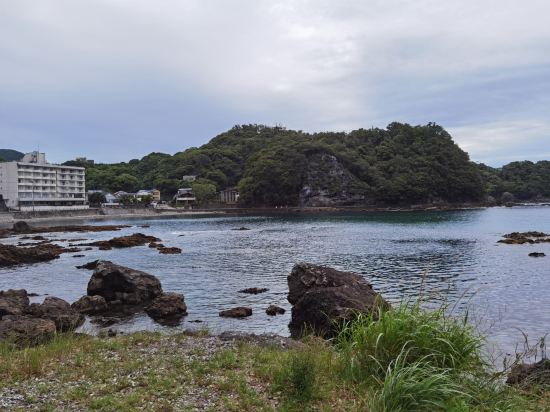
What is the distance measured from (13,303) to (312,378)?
1723cm

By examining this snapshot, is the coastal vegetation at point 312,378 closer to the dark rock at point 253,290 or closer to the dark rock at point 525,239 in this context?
the dark rock at point 253,290

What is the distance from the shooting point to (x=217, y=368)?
870 cm

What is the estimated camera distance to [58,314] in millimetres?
18109

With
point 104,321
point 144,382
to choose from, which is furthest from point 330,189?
point 144,382

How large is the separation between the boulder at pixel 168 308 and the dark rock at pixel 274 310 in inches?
157

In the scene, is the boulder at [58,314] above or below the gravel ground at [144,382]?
below

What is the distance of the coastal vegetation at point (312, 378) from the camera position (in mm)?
6168

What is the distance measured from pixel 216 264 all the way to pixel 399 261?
1572cm

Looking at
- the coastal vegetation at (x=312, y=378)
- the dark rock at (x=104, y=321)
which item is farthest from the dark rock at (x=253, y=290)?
the coastal vegetation at (x=312, y=378)

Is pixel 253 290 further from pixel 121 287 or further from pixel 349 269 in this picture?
pixel 349 269

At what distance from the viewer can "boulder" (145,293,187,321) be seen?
66.1 feet

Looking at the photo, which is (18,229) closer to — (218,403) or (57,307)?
(57,307)

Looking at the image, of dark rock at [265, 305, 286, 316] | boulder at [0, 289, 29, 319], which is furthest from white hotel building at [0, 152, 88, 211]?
dark rock at [265, 305, 286, 316]

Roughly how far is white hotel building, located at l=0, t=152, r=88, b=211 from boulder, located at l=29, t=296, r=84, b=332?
122746 millimetres
